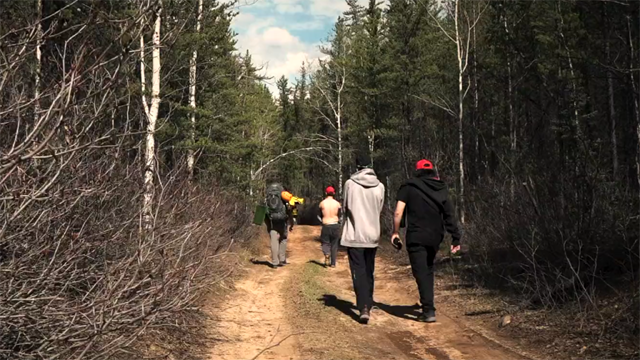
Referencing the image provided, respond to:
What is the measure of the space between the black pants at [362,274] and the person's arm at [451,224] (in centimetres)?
101

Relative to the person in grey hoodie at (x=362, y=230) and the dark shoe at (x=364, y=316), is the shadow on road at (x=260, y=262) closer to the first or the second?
the person in grey hoodie at (x=362, y=230)

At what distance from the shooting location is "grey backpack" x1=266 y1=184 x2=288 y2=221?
1145cm

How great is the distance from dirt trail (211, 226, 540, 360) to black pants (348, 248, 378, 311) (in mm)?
307

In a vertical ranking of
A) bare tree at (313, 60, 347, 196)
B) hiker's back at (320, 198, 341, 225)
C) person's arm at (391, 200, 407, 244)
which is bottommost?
hiker's back at (320, 198, 341, 225)

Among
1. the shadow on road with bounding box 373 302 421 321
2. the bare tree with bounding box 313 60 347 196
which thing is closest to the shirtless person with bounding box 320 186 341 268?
the shadow on road with bounding box 373 302 421 321

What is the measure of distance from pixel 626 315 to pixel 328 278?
6.17 m

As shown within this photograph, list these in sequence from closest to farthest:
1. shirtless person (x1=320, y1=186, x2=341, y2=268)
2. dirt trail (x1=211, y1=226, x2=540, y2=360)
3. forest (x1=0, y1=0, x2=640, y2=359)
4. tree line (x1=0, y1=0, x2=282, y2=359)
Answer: tree line (x1=0, y1=0, x2=282, y2=359) < forest (x1=0, y1=0, x2=640, y2=359) < dirt trail (x1=211, y1=226, x2=540, y2=360) < shirtless person (x1=320, y1=186, x2=341, y2=268)

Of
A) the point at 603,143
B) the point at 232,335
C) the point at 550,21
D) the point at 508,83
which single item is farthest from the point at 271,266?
the point at 508,83

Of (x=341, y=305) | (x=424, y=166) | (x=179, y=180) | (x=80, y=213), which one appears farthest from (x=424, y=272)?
(x=179, y=180)

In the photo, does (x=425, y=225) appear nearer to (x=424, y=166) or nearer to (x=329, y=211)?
(x=424, y=166)

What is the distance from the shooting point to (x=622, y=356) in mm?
4602

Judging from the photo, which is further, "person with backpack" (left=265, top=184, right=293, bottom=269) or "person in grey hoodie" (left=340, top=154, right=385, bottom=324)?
"person with backpack" (left=265, top=184, right=293, bottom=269)

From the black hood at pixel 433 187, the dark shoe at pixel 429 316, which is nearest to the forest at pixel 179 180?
the dark shoe at pixel 429 316

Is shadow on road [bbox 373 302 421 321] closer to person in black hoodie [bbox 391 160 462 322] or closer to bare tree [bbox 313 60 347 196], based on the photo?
person in black hoodie [bbox 391 160 462 322]
